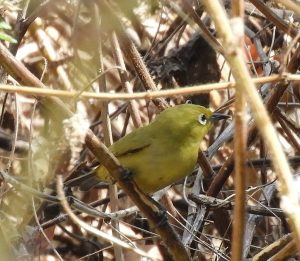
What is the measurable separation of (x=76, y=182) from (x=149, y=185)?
0.58 metres

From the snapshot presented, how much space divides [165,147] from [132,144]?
0.64 feet

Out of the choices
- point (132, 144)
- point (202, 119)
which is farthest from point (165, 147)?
point (202, 119)

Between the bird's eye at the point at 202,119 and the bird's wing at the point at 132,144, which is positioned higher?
the bird's eye at the point at 202,119

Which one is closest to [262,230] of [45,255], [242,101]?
[45,255]

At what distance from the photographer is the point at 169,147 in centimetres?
393

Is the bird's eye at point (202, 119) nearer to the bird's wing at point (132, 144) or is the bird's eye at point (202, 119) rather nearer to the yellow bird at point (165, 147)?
the yellow bird at point (165, 147)

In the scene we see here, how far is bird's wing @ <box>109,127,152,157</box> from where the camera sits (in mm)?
3895

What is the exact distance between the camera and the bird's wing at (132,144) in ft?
12.8

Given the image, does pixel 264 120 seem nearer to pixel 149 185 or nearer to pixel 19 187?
pixel 19 187

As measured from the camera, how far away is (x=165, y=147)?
391 cm

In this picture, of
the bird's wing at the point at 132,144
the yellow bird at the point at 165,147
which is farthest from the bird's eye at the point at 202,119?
the bird's wing at the point at 132,144

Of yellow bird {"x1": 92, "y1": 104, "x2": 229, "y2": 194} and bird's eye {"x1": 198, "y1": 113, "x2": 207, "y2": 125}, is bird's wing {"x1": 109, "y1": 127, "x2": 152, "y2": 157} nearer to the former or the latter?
yellow bird {"x1": 92, "y1": 104, "x2": 229, "y2": 194}

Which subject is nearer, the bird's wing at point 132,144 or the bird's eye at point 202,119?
the bird's wing at point 132,144

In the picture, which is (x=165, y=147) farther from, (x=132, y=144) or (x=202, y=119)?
(x=202, y=119)
